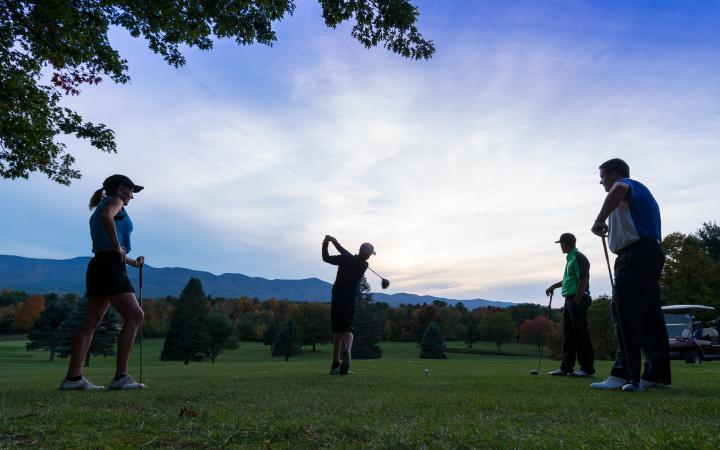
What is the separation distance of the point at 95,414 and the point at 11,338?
119m

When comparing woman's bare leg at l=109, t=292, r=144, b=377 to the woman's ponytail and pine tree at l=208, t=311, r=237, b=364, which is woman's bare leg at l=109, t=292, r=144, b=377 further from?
pine tree at l=208, t=311, r=237, b=364

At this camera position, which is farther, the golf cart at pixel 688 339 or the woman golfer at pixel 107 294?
the golf cart at pixel 688 339

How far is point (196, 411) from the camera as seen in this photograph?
3.76m

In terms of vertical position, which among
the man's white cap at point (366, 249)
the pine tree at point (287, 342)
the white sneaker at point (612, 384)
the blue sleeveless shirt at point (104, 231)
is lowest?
the pine tree at point (287, 342)

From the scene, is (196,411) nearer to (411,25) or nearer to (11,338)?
(411,25)

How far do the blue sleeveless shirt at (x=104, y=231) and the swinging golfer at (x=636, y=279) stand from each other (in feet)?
18.8

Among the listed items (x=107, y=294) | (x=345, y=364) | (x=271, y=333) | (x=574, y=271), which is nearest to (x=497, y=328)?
(x=271, y=333)

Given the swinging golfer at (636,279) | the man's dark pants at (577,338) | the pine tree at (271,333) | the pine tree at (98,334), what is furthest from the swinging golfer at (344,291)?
the pine tree at (271,333)

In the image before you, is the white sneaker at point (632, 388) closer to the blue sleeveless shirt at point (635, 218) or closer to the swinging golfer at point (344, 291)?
the blue sleeveless shirt at point (635, 218)

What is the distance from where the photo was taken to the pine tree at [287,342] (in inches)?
3031

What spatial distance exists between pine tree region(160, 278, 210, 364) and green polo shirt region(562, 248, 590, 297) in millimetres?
66708

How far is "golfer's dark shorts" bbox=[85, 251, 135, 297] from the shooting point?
5844 millimetres

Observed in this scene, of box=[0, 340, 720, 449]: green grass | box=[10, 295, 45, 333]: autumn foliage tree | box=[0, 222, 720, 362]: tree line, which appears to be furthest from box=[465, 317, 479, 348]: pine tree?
box=[0, 340, 720, 449]: green grass

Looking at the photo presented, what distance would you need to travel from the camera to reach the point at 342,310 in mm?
8891
